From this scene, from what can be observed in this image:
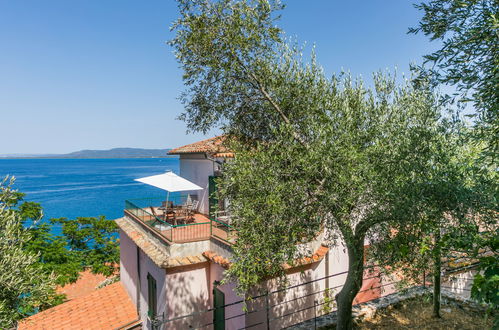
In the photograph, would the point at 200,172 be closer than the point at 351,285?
No

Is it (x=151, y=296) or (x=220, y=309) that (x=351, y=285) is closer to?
(x=220, y=309)

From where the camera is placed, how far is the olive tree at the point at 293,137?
19.9 ft

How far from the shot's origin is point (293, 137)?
24.3 ft

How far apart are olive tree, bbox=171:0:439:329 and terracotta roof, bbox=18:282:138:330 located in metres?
11.9

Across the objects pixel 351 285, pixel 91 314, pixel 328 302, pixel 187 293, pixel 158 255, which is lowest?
pixel 91 314

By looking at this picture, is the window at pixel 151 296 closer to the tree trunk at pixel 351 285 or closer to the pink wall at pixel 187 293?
the pink wall at pixel 187 293

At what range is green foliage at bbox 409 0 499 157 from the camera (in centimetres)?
454

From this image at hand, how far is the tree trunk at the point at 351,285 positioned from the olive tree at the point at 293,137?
31 mm

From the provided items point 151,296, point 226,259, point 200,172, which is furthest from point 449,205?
point 200,172

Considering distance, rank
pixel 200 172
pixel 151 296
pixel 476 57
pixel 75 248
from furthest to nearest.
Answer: pixel 75 248, pixel 200 172, pixel 151 296, pixel 476 57

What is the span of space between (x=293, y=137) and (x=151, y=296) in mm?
10556

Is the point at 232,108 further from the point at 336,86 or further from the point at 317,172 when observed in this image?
the point at 317,172

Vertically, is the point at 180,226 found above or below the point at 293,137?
below

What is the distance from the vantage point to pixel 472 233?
4852mm
